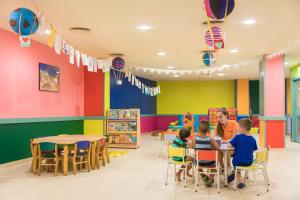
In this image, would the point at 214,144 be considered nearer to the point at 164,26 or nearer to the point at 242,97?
the point at 164,26

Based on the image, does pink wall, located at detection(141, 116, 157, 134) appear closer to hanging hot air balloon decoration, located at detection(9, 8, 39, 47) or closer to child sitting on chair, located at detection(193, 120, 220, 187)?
child sitting on chair, located at detection(193, 120, 220, 187)

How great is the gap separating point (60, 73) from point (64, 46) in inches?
134

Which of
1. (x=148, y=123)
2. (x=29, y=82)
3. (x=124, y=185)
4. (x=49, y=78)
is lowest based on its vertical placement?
(x=124, y=185)

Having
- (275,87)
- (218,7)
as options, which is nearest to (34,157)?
(218,7)

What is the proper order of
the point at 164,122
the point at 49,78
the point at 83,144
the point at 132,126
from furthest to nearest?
the point at 164,122 → the point at 132,126 → the point at 49,78 → the point at 83,144

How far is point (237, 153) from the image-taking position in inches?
199

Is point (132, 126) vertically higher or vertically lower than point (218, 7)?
lower

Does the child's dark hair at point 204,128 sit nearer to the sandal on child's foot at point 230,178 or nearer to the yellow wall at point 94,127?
the sandal on child's foot at point 230,178

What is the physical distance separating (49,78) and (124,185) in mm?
4577

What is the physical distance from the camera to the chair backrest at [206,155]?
5.01m

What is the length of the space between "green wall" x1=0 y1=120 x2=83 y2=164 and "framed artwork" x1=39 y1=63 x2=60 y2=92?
0.96m

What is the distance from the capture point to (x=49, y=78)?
9.01 meters

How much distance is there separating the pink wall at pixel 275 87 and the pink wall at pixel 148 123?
757 cm

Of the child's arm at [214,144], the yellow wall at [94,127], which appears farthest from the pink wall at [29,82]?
the child's arm at [214,144]
